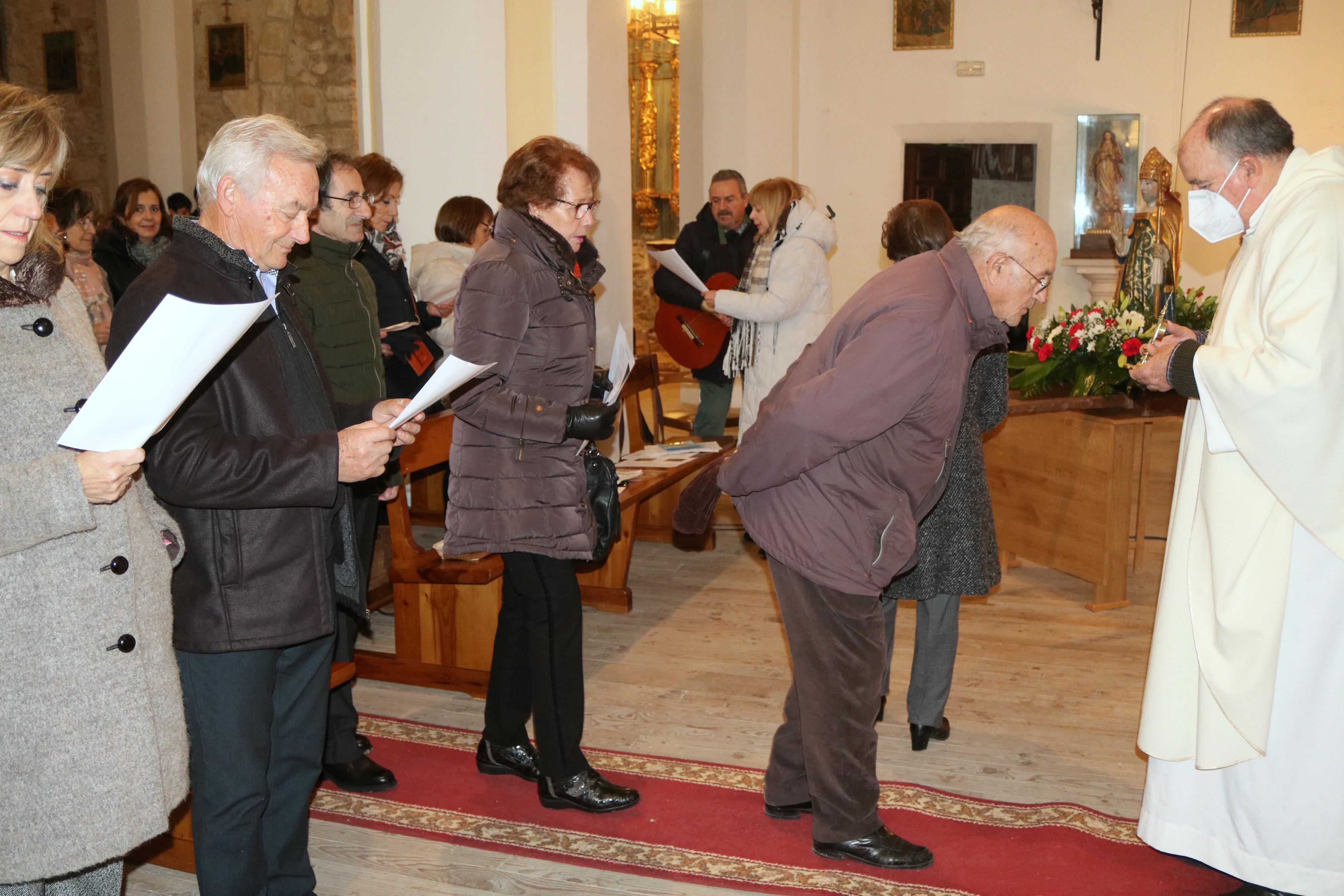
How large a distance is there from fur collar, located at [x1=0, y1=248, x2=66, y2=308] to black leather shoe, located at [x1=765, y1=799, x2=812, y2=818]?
2.19 metres

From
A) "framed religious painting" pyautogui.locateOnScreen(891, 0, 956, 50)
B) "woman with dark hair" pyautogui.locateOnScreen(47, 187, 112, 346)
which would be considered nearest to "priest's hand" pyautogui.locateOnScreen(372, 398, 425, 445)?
"woman with dark hair" pyautogui.locateOnScreen(47, 187, 112, 346)

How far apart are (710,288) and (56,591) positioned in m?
4.86

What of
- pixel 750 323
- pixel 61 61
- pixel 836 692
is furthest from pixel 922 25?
pixel 836 692

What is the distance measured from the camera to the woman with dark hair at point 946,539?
10.8ft

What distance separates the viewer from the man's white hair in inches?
78.5

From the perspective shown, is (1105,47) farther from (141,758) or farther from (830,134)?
(141,758)

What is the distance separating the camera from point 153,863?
9.45 ft

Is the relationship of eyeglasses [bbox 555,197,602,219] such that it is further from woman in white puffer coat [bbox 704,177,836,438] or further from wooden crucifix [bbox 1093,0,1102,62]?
wooden crucifix [bbox 1093,0,1102,62]

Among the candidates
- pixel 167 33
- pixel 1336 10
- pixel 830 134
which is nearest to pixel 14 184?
pixel 167 33

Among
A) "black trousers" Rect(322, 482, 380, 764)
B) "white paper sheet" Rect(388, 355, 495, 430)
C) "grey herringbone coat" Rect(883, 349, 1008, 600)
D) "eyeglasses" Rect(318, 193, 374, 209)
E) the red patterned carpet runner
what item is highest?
"eyeglasses" Rect(318, 193, 374, 209)

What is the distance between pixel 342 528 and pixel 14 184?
0.96 m

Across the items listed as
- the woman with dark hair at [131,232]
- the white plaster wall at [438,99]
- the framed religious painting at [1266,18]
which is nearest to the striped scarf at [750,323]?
the white plaster wall at [438,99]

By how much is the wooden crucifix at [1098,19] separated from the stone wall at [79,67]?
8605 mm

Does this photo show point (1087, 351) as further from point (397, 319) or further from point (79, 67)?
point (79, 67)
